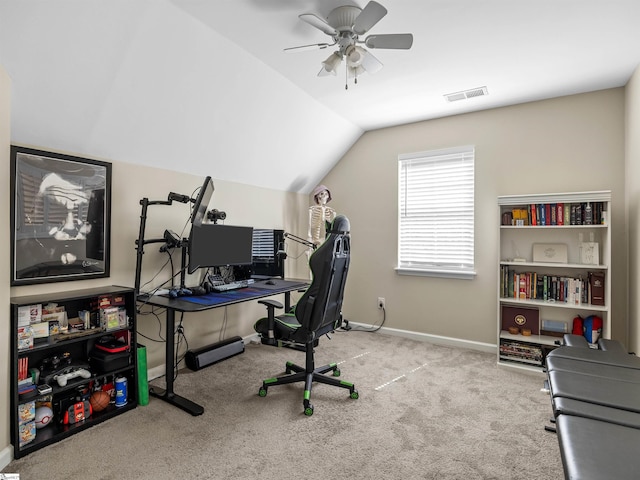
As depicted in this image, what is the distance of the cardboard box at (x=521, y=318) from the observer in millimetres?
3277

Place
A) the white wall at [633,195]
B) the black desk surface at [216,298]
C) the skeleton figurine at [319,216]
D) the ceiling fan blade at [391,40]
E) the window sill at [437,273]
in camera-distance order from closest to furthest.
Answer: the ceiling fan blade at [391,40], the black desk surface at [216,298], the white wall at [633,195], the window sill at [437,273], the skeleton figurine at [319,216]

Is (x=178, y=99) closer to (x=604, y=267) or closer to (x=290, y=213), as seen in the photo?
(x=290, y=213)

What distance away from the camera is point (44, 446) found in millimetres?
1940

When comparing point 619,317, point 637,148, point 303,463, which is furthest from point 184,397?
point 637,148

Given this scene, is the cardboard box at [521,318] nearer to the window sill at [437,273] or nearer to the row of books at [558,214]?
the window sill at [437,273]

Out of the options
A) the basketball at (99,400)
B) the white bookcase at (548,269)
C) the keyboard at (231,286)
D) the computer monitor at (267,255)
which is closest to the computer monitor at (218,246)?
the keyboard at (231,286)

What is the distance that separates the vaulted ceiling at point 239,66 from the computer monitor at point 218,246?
688 mm

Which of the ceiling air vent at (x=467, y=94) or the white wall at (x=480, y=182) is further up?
the ceiling air vent at (x=467, y=94)

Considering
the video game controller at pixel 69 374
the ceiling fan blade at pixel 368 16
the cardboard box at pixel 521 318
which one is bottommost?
the video game controller at pixel 69 374

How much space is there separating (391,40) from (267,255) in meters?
2.46

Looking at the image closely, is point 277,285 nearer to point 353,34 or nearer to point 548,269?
point 353,34

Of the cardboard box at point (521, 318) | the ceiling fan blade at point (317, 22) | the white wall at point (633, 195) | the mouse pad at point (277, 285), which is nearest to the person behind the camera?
the ceiling fan blade at point (317, 22)

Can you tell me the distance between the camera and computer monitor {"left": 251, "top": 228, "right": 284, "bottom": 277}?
377 centimetres

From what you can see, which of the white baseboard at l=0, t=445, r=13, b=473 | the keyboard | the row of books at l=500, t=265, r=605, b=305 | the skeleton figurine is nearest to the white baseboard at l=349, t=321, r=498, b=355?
Answer: the row of books at l=500, t=265, r=605, b=305
